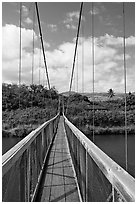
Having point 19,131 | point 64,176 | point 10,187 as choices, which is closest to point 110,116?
point 19,131

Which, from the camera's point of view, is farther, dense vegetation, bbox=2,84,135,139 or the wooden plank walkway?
dense vegetation, bbox=2,84,135,139

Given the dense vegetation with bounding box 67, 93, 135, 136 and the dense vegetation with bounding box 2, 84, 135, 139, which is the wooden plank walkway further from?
the dense vegetation with bounding box 67, 93, 135, 136

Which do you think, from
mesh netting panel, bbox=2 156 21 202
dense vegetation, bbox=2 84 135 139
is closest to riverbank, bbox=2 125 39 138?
dense vegetation, bbox=2 84 135 139

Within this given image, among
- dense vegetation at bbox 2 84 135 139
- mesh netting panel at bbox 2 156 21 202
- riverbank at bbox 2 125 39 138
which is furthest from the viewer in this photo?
riverbank at bbox 2 125 39 138

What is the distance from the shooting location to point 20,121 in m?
5.62

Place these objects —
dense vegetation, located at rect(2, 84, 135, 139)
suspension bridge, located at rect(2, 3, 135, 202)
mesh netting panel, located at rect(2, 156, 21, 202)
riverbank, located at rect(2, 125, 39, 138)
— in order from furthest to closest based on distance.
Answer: riverbank, located at rect(2, 125, 39, 138), dense vegetation, located at rect(2, 84, 135, 139), mesh netting panel, located at rect(2, 156, 21, 202), suspension bridge, located at rect(2, 3, 135, 202)

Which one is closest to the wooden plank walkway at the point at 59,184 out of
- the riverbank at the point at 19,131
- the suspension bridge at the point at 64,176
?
the suspension bridge at the point at 64,176

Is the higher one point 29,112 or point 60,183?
point 29,112

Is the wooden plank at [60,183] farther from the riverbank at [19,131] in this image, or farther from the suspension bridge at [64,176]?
the riverbank at [19,131]

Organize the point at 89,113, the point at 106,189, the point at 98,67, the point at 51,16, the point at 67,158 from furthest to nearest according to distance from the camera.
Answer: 1. the point at 89,113
2. the point at 98,67
3. the point at 51,16
4. the point at 67,158
5. the point at 106,189

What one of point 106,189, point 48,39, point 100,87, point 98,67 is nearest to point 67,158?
point 106,189

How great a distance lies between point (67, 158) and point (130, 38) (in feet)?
7.38

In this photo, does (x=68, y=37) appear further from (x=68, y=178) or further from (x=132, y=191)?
(x=132, y=191)

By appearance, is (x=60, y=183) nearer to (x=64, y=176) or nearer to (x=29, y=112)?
(x=64, y=176)
